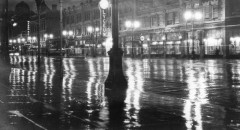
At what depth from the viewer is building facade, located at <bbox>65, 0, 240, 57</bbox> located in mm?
51781

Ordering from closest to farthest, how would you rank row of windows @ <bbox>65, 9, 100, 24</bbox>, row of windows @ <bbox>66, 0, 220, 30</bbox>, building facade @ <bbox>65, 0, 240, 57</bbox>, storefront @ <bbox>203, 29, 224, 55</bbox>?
storefront @ <bbox>203, 29, 224, 55</bbox> < building facade @ <bbox>65, 0, 240, 57</bbox> < row of windows @ <bbox>66, 0, 220, 30</bbox> < row of windows @ <bbox>65, 9, 100, 24</bbox>

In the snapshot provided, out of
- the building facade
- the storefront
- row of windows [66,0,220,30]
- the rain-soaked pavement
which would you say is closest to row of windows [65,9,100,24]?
the building facade

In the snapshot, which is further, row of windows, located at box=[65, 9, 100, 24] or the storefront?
row of windows, located at box=[65, 9, 100, 24]

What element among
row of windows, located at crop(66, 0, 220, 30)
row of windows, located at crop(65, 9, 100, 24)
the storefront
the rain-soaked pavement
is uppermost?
row of windows, located at crop(65, 9, 100, 24)

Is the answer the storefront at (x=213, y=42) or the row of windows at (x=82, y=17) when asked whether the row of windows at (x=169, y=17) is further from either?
the row of windows at (x=82, y=17)

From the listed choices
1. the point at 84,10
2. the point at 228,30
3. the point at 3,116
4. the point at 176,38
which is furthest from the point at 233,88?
the point at 84,10

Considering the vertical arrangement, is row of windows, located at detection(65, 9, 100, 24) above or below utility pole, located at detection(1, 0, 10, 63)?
above

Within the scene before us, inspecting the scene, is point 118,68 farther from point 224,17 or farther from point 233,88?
point 224,17

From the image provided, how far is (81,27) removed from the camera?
103688 mm

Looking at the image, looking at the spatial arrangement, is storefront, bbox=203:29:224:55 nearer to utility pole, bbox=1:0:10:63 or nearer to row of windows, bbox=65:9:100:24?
utility pole, bbox=1:0:10:63

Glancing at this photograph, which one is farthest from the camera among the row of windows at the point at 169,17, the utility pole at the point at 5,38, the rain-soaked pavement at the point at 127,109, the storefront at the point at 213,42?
the row of windows at the point at 169,17

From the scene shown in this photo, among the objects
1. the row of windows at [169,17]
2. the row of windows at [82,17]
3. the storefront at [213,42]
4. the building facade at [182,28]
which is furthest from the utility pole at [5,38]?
the row of windows at [82,17]

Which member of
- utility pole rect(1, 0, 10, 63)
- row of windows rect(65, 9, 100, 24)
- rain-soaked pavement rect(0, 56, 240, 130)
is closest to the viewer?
rain-soaked pavement rect(0, 56, 240, 130)

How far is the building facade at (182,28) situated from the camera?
5178 cm
